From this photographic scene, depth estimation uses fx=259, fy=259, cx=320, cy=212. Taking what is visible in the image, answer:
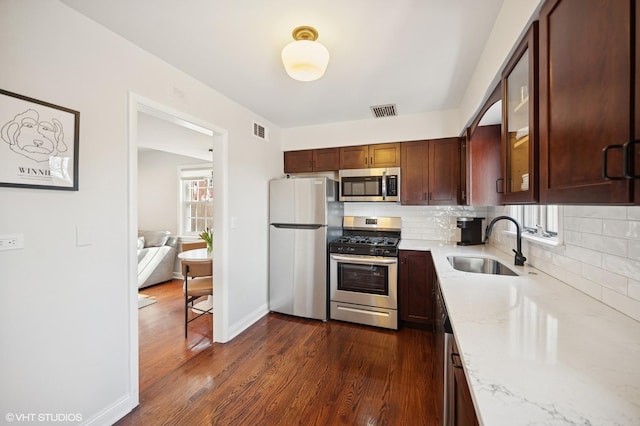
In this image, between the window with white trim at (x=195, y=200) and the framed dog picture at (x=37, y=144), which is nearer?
the framed dog picture at (x=37, y=144)

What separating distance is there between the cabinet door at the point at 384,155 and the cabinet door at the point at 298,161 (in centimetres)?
83

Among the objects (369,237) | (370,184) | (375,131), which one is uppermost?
(375,131)

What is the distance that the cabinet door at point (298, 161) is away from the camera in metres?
3.56

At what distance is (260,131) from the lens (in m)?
3.18

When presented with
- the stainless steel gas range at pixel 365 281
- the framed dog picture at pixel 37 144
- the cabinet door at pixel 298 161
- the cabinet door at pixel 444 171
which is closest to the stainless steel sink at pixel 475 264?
the stainless steel gas range at pixel 365 281

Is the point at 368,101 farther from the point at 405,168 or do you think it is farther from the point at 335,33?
the point at 335,33

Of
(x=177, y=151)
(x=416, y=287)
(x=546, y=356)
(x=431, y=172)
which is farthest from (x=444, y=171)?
(x=177, y=151)

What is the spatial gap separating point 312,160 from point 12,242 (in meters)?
2.82

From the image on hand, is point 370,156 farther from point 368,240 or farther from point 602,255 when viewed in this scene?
point 602,255

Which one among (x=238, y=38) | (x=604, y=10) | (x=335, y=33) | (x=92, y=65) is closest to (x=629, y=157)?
(x=604, y=10)

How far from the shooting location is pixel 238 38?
1.72 metres

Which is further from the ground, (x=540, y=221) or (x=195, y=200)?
(x=195, y=200)

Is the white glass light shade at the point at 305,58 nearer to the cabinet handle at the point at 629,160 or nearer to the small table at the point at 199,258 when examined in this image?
the cabinet handle at the point at 629,160

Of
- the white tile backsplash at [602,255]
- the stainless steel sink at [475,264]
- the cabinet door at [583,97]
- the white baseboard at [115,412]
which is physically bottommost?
the white baseboard at [115,412]
